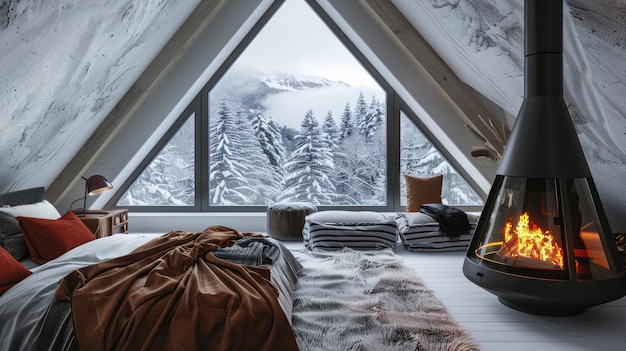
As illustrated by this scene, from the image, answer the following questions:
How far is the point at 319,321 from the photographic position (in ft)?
7.73

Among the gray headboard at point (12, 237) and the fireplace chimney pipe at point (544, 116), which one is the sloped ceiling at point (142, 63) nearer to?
the fireplace chimney pipe at point (544, 116)

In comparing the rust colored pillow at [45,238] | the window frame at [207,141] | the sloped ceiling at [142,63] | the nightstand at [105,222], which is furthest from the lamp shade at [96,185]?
the window frame at [207,141]

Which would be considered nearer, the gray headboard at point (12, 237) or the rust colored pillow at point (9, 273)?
the rust colored pillow at point (9, 273)

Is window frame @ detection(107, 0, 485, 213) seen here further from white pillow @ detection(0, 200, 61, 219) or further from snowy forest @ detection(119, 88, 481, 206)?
white pillow @ detection(0, 200, 61, 219)

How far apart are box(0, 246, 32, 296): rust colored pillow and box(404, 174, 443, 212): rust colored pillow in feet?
11.6

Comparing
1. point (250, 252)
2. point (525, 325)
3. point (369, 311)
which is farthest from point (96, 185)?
point (525, 325)

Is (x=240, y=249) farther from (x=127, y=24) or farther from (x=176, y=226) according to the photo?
(x=176, y=226)

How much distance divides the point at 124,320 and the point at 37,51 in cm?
159

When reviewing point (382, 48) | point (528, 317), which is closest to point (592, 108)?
point (528, 317)

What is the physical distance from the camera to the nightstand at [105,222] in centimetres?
395

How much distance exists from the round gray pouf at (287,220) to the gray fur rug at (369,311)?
1.07 metres

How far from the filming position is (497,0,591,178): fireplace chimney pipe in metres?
2.40

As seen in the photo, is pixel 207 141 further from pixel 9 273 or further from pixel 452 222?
pixel 9 273

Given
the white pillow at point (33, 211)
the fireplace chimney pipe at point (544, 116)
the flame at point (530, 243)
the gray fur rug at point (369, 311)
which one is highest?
the fireplace chimney pipe at point (544, 116)
